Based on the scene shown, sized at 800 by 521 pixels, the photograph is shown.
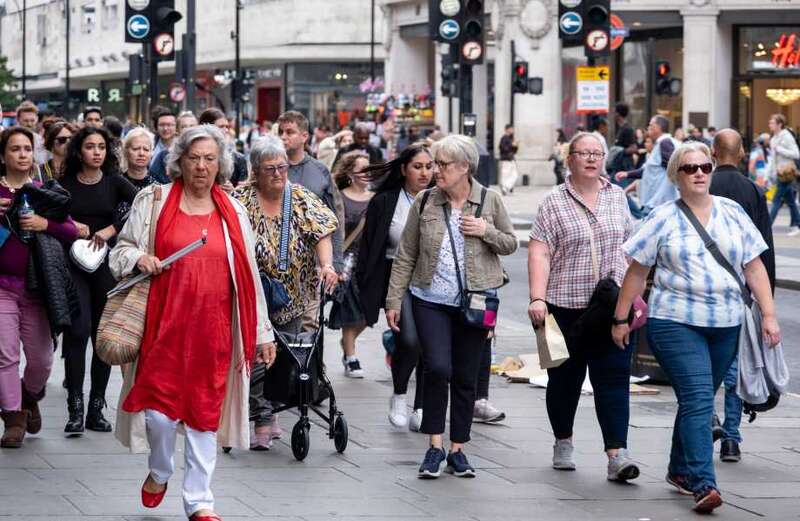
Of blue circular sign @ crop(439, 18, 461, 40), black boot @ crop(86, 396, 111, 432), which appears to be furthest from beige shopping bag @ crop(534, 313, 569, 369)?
blue circular sign @ crop(439, 18, 461, 40)

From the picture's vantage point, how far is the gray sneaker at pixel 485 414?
1051 cm

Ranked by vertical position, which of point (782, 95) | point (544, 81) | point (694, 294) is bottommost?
point (694, 294)

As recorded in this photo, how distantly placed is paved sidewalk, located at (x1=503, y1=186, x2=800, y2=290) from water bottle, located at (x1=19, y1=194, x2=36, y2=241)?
2908mm

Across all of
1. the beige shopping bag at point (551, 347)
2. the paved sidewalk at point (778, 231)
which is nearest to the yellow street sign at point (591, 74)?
the paved sidewalk at point (778, 231)

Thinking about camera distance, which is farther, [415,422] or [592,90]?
[592,90]

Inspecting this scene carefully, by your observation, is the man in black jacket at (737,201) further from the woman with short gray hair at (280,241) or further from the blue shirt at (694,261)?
the woman with short gray hair at (280,241)

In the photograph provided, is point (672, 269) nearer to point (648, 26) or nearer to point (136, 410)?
point (136, 410)

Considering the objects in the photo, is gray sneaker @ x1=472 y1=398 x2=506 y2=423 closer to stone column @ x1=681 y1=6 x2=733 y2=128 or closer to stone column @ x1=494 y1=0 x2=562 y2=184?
stone column @ x1=681 y1=6 x2=733 y2=128

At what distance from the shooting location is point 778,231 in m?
29.1

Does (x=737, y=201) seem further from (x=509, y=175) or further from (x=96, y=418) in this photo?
(x=509, y=175)

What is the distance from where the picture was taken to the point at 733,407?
30.6ft

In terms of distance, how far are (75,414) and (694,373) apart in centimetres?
370

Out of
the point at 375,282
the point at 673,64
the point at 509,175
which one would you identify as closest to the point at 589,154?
the point at 375,282

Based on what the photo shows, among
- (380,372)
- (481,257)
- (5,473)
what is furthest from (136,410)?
(380,372)
